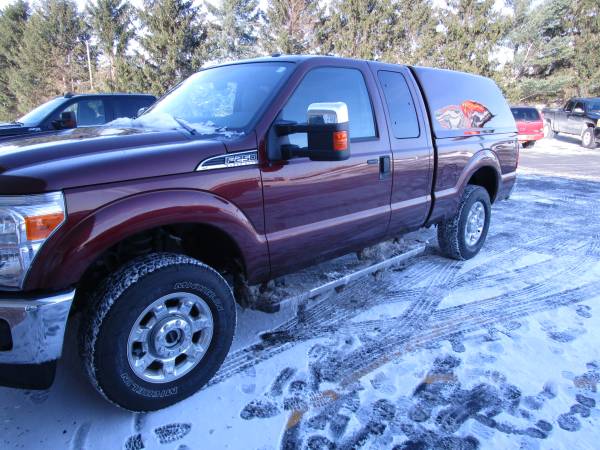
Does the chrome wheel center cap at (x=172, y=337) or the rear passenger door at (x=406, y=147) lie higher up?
the rear passenger door at (x=406, y=147)

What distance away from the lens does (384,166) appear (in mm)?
3385

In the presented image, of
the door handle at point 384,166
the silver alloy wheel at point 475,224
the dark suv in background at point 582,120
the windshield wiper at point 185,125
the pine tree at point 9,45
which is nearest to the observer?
the windshield wiper at point 185,125

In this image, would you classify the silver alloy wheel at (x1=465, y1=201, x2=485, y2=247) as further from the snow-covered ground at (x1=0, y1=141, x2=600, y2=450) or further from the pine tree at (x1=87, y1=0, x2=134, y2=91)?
the pine tree at (x1=87, y1=0, x2=134, y2=91)

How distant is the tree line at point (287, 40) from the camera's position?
84.5ft

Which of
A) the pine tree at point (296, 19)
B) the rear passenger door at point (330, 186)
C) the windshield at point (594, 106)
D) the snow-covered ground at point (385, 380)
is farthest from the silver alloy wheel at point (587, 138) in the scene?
the pine tree at point (296, 19)

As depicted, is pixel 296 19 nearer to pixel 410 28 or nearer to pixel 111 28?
pixel 410 28

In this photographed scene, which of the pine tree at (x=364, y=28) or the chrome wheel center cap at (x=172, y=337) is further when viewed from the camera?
the pine tree at (x=364, y=28)

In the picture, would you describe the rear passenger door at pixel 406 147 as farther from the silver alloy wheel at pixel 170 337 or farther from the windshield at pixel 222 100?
the silver alloy wheel at pixel 170 337

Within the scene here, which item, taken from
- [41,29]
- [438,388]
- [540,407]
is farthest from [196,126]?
[41,29]

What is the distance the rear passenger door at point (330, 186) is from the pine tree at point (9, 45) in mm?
44510

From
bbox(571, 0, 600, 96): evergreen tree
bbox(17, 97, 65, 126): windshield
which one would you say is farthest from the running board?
bbox(571, 0, 600, 96): evergreen tree

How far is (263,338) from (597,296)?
9.51ft

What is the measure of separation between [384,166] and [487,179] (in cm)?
221

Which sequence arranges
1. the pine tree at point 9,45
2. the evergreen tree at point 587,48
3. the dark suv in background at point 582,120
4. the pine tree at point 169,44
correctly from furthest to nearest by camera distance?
the pine tree at point 9,45 < the evergreen tree at point 587,48 < the pine tree at point 169,44 < the dark suv in background at point 582,120
